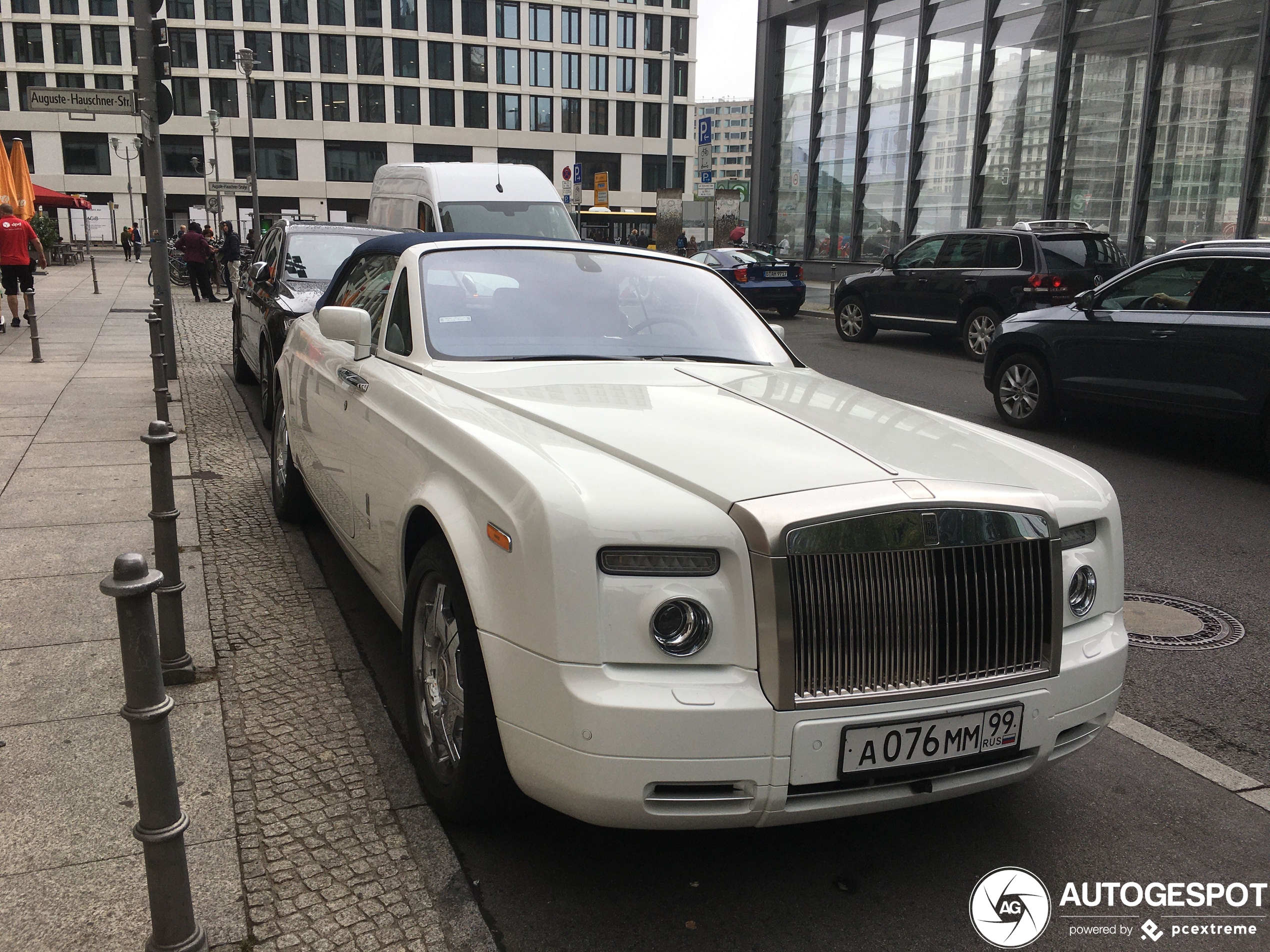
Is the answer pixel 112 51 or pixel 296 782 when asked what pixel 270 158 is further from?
pixel 296 782

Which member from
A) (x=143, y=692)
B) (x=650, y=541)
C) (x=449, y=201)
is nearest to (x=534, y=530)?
(x=650, y=541)

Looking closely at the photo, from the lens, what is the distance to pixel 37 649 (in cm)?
433

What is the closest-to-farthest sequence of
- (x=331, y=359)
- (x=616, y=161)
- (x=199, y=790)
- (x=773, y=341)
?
(x=199, y=790)
(x=773, y=341)
(x=331, y=359)
(x=616, y=161)

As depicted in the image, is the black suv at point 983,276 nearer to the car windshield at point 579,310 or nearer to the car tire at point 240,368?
the car tire at point 240,368

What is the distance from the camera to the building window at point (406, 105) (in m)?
74.3

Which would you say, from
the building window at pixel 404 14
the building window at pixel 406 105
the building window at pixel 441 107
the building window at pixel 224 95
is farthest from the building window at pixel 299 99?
the building window at pixel 441 107

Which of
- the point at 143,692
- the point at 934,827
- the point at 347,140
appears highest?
the point at 347,140

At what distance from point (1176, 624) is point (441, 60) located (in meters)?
77.2

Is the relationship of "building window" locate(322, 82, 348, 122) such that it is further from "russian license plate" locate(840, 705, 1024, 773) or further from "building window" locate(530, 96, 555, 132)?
"russian license plate" locate(840, 705, 1024, 773)

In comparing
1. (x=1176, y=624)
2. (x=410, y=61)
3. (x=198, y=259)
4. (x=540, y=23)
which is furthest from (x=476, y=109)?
(x=1176, y=624)

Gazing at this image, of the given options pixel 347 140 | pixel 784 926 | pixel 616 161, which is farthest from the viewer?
pixel 616 161

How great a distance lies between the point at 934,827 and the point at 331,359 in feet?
10.8

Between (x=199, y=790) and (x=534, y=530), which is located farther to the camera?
(x=199, y=790)

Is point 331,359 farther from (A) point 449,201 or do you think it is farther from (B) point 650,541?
(A) point 449,201
